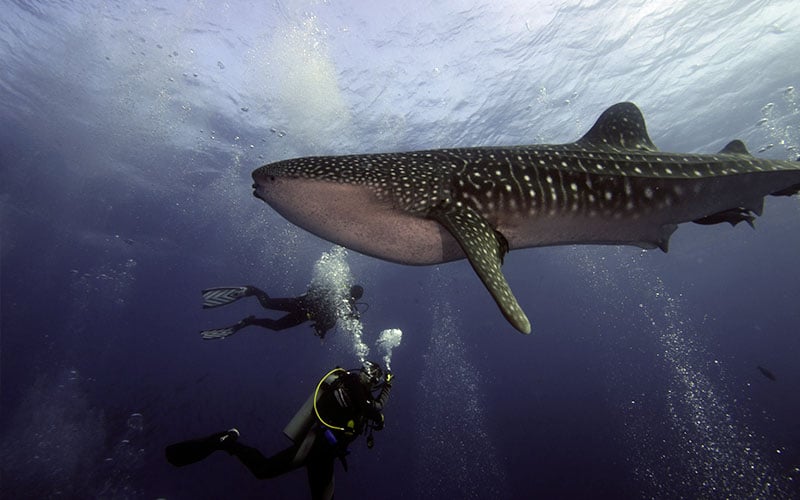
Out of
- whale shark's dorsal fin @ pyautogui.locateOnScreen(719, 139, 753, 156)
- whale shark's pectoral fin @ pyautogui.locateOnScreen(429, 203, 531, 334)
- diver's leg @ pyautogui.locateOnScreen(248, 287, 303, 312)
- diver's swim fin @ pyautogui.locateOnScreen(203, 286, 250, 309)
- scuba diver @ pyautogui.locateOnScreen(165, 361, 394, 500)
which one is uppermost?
whale shark's dorsal fin @ pyautogui.locateOnScreen(719, 139, 753, 156)

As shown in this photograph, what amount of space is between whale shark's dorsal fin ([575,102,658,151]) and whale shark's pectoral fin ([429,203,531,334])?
277 centimetres

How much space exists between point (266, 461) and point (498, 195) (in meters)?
5.65

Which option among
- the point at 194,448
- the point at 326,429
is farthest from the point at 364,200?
the point at 194,448

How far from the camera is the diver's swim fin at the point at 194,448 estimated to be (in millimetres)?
5456

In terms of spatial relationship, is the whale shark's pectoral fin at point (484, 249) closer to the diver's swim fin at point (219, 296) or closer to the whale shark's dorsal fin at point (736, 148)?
the whale shark's dorsal fin at point (736, 148)

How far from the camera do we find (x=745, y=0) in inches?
593

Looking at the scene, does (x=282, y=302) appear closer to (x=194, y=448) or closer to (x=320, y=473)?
(x=194, y=448)

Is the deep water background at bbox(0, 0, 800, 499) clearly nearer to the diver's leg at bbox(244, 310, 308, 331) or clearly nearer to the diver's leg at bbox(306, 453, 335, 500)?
the diver's leg at bbox(244, 310, 308, 331)

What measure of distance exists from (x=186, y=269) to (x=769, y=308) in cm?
15071

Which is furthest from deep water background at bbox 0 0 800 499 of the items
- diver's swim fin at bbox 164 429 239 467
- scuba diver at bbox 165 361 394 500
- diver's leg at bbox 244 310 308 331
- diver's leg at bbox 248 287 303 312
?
diver's swim fin at bbox 164 429 239 467

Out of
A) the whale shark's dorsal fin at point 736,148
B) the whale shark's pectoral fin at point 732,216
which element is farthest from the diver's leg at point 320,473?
the whale shark's dorsal fin at point 736,148

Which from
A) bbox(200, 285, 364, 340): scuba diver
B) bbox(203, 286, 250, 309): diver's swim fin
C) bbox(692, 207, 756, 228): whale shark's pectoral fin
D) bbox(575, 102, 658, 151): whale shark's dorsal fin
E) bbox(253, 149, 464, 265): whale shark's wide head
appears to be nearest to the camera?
bbox(253, 149, 464, 265): whale shark's wide head

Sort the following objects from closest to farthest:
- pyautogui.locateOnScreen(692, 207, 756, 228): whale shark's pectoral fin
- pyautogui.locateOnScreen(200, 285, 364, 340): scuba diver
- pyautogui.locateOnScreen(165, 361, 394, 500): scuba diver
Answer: pyautogui.locateOnScreen(692, 207, 756, 228): whale shark's pectoral fin
pyautogui.locateOnScreen(165, 361, 394, 500): scuba diver
pyautogui.locateOnScreen(200, 285, 364, 340): scuba diver

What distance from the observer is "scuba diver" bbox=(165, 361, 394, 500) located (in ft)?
16.6
